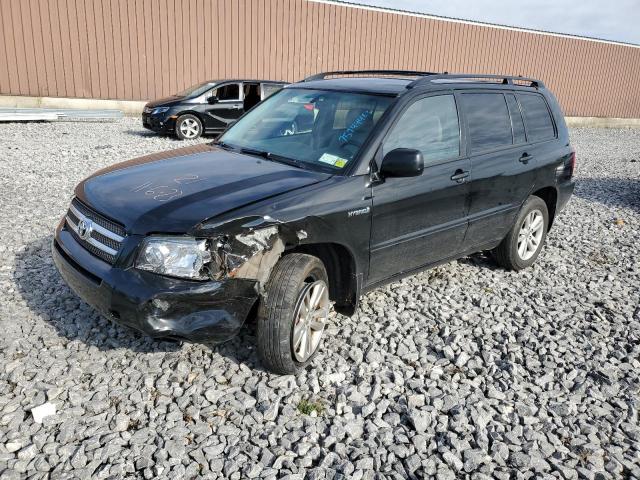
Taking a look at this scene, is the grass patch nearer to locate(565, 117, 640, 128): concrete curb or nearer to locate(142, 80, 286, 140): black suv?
locate(142, 80, 286, 140): black suv

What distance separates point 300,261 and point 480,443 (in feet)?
4.68

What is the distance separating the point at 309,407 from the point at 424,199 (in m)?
1.73

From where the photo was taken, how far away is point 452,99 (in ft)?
14.1

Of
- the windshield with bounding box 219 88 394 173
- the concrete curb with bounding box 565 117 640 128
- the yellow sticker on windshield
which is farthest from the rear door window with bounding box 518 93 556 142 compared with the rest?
the concrete curb with bounding box 565 117 640 128

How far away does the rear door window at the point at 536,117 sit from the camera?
5113 millimetres

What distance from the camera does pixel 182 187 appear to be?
327cm

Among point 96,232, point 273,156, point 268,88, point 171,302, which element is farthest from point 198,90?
point 171,302

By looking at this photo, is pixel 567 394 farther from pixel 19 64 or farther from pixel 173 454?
pixel 19 64

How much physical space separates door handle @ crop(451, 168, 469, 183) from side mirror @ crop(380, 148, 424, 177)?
783mm

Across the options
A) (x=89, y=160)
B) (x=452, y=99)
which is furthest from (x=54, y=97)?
(x=452, y=99)

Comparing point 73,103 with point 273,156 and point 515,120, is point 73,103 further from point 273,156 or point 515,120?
point 515,120

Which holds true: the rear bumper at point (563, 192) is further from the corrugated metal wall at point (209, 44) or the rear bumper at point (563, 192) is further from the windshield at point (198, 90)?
the corrugated metal wall at point (209, 44)

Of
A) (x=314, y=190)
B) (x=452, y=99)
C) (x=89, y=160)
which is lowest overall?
(x=89, y=160)

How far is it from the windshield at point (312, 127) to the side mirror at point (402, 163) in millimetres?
259
